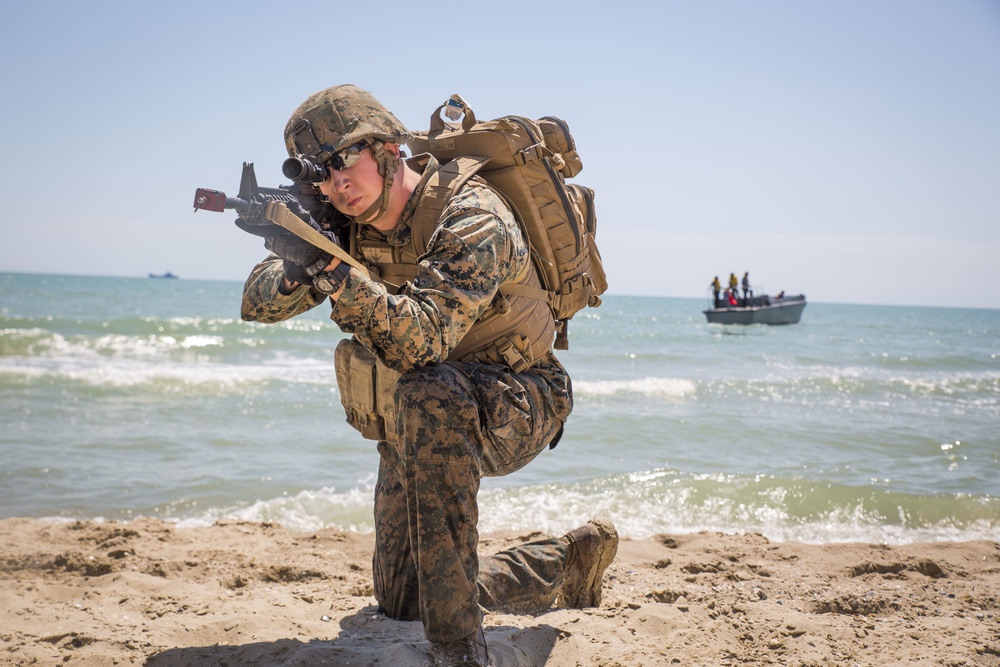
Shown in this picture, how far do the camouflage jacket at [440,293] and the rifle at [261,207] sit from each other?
13 centimetres

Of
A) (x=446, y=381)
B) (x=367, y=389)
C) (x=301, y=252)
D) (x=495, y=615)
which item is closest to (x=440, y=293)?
(x=446, y=381)

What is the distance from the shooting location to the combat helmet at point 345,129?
2.45m

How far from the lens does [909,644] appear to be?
2863 millimetres

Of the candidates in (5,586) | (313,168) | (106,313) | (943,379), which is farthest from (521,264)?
(106,313)

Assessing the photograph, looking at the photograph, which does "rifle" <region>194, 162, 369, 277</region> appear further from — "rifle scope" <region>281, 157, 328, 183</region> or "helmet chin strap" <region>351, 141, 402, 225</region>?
"helmet chin strap" <region>351, 141, 402, 225</region>

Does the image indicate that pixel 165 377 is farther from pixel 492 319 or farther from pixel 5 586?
pixel 492 319

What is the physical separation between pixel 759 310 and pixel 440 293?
116ft

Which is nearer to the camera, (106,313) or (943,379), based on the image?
(943,379)

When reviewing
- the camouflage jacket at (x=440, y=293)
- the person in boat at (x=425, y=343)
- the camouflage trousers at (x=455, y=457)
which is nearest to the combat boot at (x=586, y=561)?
the person in boat at (x=425, y=343)

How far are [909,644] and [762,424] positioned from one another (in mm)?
6267

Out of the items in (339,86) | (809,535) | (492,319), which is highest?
(339,86)

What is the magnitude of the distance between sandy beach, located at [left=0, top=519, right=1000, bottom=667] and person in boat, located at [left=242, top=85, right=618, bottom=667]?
306 mm

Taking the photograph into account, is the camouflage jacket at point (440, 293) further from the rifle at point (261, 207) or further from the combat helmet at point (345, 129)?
the combat helmet at point (345, 129)

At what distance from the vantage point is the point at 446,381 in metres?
2.34
